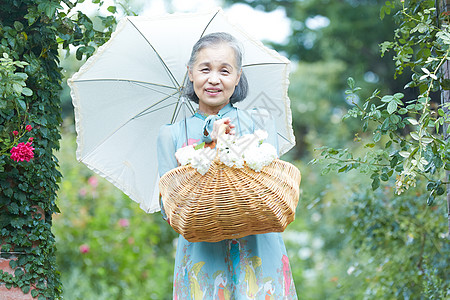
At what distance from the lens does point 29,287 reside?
8.50 ft

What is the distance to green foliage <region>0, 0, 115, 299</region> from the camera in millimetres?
2553

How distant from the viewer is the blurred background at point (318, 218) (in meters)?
4.00

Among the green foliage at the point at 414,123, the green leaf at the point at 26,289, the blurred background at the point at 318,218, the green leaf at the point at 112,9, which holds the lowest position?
the blurred background at the point at 318,218

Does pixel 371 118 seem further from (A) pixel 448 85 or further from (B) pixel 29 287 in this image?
(B) pixel 29 287

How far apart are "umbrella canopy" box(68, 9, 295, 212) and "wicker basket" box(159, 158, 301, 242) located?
35.1 inches

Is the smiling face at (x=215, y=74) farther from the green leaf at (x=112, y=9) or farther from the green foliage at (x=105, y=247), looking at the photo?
the green foliage at (x=105, y=247)

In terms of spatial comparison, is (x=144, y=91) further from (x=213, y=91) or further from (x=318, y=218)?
(x=318, y=218)

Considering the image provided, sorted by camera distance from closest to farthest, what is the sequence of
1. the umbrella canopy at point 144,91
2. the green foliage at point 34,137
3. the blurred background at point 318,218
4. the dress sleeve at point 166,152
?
the dress sleeve at point 166,152 → the green foliage at point 34,137 → the umbrella canopy at point 144,91 → the blurred background at point 318,218

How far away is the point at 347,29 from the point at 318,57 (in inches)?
55.0

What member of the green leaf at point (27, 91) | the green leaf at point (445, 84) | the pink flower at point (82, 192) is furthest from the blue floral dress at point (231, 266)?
the pink flower at point (82, 192)

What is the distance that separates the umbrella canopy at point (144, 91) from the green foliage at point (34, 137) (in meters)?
0.17

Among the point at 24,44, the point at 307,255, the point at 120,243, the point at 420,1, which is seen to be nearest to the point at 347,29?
the point at 307,255

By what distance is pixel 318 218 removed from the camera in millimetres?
9445

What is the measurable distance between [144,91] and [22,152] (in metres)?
0.71
